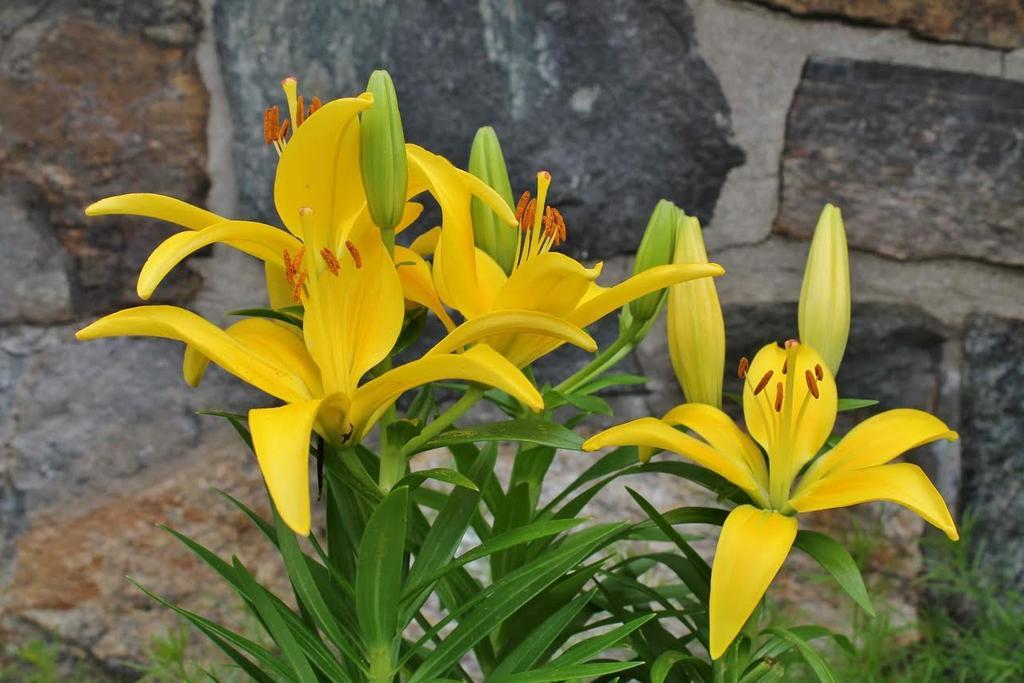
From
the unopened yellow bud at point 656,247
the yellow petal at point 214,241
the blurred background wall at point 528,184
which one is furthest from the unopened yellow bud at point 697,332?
the blurred background wall at point 528,184

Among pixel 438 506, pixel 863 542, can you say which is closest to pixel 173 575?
pixel 438 506

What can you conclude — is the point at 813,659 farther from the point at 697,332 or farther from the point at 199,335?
the point at 199,335

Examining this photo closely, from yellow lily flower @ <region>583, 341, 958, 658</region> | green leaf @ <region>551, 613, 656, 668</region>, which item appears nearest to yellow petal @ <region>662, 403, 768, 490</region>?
yellow lily flower @ <region>583, 341, 958, 658</region>

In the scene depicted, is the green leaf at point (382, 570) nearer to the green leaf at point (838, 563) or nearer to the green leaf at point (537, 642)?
the green leaf at point (537, 642)

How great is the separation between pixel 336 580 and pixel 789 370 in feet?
0.89

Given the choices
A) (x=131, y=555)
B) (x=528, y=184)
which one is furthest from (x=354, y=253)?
(x=131, y=555)

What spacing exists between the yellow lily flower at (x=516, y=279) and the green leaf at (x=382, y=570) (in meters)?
0.10

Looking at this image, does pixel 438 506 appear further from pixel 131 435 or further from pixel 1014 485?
pixel 1014 485

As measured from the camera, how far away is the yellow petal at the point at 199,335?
18.2 inches

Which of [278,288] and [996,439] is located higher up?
[278,288]

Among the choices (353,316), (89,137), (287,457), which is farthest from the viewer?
(89,137)

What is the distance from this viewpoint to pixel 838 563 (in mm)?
541

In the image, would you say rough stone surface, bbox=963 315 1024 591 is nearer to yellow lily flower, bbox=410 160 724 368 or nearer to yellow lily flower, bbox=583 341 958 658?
yellow lily flower, bbox=583 341 958 658

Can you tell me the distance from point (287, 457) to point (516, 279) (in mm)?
144
